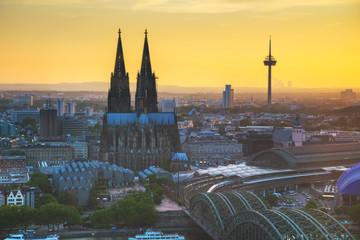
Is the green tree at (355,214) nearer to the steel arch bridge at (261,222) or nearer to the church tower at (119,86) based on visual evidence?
the steel arch bridge at (261,222)

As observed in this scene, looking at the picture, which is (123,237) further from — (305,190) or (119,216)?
(305,190)

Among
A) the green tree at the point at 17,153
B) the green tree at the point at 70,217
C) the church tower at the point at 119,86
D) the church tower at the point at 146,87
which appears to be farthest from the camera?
the green tree at the point at 17,153

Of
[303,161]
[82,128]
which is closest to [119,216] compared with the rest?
[303,161]

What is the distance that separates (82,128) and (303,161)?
67.2 meters

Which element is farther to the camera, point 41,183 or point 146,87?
point 146,87

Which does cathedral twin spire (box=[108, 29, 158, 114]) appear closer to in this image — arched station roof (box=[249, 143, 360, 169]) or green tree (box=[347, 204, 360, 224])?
arched station roof (box=[249, 143, 360, 169])

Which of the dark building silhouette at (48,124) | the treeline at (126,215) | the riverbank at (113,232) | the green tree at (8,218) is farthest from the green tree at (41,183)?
the dark building silhouette at (48,124)

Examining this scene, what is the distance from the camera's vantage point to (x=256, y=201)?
44406mm

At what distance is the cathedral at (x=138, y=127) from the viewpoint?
76.1 metres

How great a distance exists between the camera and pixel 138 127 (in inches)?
3034

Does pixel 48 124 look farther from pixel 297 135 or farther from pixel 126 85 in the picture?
pixel 297 135

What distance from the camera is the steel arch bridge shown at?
3450 cm

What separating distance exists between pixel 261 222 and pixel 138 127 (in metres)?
42.0

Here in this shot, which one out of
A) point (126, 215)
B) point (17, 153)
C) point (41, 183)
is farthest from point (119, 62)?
point (126, 215)
